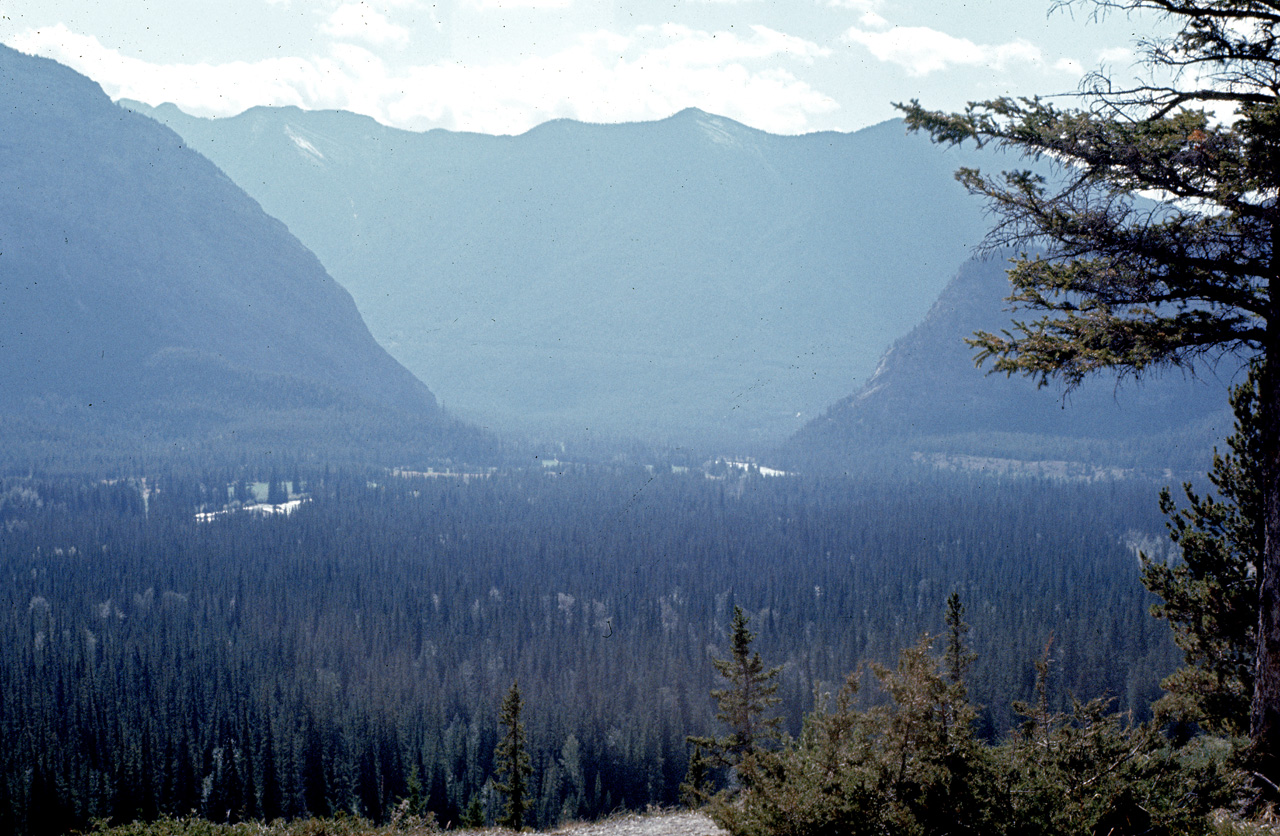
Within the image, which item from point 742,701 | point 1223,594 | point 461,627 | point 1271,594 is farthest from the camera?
point 461,627

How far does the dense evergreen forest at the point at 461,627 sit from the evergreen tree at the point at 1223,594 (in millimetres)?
10813

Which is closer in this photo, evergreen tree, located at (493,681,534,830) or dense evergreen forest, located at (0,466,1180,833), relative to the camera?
evergreen tree, located at (493,681,534,830)

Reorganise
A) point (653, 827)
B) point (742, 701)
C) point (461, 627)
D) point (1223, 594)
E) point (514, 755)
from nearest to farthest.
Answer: point (653, 827)
point (1223, 594)
point (742, 701)
point (514, 755)
point (461, 627)

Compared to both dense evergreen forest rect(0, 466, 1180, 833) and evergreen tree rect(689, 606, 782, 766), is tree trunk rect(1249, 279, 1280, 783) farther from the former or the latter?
evergreen tree rect(689, 606, 782, 766)

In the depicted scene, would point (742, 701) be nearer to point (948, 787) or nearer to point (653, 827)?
point (653, 827)

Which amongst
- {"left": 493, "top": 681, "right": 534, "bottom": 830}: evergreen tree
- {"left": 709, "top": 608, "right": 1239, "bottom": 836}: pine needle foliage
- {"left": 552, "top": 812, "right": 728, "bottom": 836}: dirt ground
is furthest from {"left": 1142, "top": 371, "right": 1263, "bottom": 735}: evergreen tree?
{"left": 493, "top": 681, "right": 534, "bottom": 830}: evergreen tree

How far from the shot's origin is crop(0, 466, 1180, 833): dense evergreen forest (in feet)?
184

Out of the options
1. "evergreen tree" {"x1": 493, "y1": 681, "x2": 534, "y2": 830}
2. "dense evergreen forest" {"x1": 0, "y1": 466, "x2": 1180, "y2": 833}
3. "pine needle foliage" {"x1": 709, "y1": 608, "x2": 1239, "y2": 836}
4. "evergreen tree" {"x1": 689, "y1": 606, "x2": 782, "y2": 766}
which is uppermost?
"pine needle foliage" {"x1": 709, "y1": 608, "x2": 1239, "y2": 836}

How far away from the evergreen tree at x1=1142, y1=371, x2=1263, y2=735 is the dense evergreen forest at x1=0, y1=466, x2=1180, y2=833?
10.8 m

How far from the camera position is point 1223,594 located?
2327cm

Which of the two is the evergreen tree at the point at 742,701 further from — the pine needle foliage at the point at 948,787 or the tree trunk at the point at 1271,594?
the pine needle foliage at the point at 948,787

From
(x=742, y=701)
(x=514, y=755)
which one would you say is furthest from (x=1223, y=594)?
(x=514, y=755)

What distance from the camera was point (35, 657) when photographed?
2832 inches

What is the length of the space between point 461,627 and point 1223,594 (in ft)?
236
